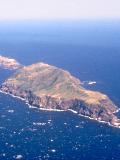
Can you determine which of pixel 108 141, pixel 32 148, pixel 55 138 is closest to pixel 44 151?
pixel 32 148

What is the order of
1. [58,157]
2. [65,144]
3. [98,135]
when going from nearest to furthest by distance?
[58,157], [65,144], [98,135]

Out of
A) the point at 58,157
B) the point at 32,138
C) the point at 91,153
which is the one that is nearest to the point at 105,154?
the point at 91,153

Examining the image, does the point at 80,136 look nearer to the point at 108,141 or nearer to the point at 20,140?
the point at 108,141

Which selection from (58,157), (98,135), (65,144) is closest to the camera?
(58,157)

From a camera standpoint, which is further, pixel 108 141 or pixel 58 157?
pixel 108 141

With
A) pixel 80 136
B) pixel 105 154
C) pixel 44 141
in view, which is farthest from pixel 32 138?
pixel 105 154

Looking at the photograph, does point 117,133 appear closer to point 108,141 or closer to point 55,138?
point 108,141

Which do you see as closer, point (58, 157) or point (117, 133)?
point (58, 157)

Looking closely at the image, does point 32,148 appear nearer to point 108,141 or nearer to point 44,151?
point 44,151
